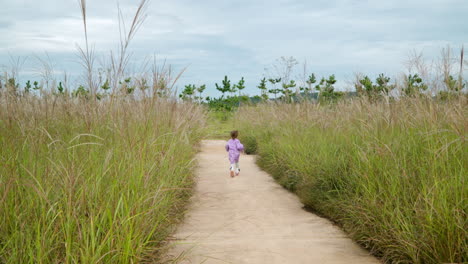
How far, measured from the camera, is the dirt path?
10.8ft

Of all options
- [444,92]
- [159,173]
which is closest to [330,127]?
[444,92]

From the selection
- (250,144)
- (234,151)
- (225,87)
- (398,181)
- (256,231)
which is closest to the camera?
(398,181)

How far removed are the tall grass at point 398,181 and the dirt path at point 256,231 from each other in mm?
205

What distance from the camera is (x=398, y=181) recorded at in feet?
11.4

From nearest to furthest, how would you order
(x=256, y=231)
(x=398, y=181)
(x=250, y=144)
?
(x=398, y=181), (x=256, y=231), (x=250, y=144)

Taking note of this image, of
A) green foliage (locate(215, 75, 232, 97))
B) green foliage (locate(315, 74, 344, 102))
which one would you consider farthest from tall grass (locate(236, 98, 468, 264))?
green foliage (locate(215, 75, 232, 97))

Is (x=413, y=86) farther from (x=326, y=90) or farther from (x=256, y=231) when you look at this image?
(x=326, y=90)

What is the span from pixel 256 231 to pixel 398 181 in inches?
55.2

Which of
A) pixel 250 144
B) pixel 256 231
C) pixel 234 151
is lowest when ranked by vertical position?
pixel 256 231

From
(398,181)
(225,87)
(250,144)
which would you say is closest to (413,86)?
(398,181)

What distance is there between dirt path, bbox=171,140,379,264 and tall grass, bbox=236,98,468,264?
0.20 m

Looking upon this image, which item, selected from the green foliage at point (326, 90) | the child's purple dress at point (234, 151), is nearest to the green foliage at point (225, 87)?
the green foliage at point (326, 90)

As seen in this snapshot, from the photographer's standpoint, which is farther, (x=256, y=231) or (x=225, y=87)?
(x=225, y=87)

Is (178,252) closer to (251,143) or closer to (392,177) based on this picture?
(392,177)
